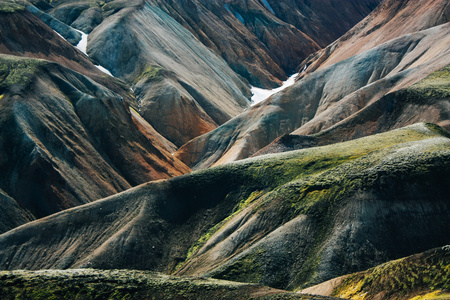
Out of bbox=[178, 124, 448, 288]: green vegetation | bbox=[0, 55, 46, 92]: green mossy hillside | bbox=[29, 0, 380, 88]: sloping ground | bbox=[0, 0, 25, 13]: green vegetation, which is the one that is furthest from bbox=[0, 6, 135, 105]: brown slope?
bbox=[178, 124, 448, 288]: green vegetation

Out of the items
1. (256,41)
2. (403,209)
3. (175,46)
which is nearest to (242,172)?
(403,209)

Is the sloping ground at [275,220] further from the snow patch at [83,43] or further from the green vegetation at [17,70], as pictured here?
the snow patch at [83,43]

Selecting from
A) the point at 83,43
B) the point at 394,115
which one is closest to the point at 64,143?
the point at 394,115

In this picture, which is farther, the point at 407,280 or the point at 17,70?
the point at 17,70

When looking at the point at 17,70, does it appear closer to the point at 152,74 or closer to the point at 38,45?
the point at 38,45

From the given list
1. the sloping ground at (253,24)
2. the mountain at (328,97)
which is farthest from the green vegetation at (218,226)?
the sloping ground at (253,24)
